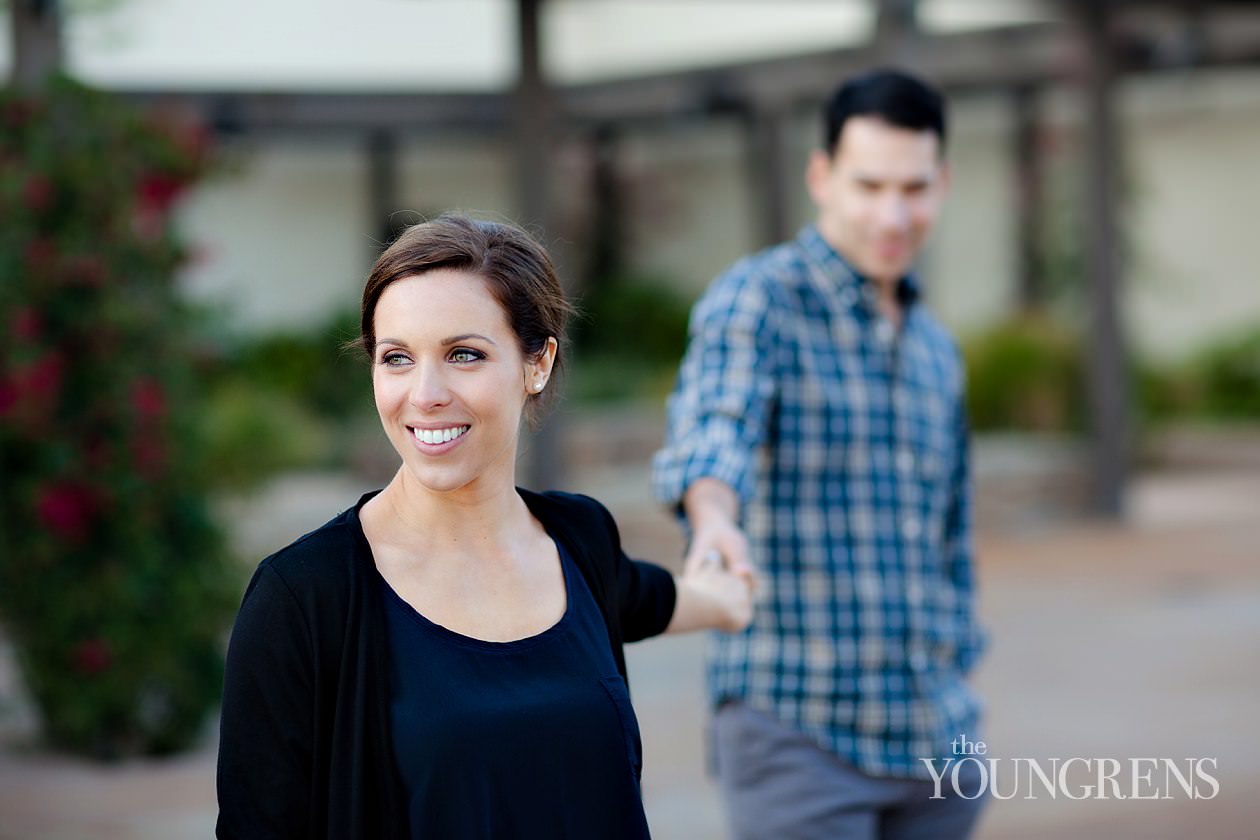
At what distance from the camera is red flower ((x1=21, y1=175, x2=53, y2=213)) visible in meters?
5.36

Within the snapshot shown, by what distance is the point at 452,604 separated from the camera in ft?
6.11

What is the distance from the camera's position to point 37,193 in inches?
211

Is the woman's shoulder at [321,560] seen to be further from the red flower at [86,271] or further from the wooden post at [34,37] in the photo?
the wooden post at [34,37]

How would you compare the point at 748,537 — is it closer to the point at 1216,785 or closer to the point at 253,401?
the point at 1216,785

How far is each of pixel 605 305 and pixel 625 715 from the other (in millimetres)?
15867

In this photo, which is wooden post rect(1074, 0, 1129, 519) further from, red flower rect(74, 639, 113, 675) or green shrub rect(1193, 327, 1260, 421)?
red flower rect(74, 639, 113, 675)

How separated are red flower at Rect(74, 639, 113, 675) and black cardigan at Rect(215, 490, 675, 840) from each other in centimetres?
394

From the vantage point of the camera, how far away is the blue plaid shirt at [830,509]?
2723 mm

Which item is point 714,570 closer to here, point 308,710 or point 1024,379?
point 308,710

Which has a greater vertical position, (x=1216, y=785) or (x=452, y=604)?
(x=452, y=604)

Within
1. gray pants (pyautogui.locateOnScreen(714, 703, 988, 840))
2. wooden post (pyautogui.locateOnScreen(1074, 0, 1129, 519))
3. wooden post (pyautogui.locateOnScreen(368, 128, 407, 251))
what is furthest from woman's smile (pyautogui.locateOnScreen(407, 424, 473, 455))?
wooden post (pyautogui.locateOnScreen(368, 128, 407, 251))

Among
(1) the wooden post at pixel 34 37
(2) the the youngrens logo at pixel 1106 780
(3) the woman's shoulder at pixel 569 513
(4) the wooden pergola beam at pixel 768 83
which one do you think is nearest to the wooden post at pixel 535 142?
(4) the wooden pergola beam at pixel 768 83

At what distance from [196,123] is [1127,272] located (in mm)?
11030

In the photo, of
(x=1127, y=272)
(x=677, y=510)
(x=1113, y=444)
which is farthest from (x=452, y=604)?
(x=1127, y=272)
